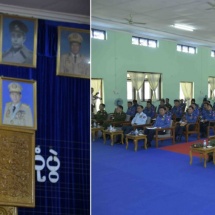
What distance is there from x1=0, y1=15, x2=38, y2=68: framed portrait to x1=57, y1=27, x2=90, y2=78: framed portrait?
0.46 ft

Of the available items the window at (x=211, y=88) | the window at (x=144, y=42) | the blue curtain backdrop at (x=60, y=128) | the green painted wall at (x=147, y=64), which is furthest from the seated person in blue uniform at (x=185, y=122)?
the blue curtain backdrop at (x=60, y=128)

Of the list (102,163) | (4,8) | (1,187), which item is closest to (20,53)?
(4,8)

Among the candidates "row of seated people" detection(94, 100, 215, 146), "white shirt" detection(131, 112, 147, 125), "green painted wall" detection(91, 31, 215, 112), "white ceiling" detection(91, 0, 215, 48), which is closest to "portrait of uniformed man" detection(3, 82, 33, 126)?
"green painted wall" detection(91, 31, 215, 112)

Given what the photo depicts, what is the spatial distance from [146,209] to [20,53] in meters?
1.46

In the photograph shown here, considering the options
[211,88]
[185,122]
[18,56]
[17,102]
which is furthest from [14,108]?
[185,122]

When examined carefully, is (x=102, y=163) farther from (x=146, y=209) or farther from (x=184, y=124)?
(x=184, y=124)

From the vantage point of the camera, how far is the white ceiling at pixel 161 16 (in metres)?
3.80

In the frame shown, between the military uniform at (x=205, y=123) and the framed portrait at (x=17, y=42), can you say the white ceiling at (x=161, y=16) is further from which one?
the framed portrait at (x=17, y=42)

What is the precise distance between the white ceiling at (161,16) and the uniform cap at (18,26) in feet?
6.66

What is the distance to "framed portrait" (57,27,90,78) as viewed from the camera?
1.50 meters

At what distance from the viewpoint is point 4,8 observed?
1.43 metres

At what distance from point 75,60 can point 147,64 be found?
258cm

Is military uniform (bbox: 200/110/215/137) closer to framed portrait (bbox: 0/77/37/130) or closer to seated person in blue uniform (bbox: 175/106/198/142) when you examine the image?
seated person in blue uniform (bbox: 175/106/198/142)

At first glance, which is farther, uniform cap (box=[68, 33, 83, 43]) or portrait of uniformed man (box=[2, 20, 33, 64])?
uniform cap (box=[68, 33, 83, 43])
